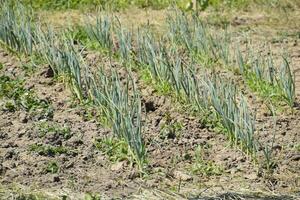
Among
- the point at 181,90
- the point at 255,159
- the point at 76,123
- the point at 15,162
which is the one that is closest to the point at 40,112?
the point at 76,123

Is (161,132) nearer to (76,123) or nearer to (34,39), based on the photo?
(76,123)

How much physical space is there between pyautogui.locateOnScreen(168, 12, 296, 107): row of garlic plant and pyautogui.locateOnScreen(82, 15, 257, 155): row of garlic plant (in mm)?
346

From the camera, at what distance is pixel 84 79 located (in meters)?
4.22

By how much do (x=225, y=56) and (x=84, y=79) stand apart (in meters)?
1.32

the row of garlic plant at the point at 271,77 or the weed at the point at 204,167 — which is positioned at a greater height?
the row of garlic plant at the point at 271,77

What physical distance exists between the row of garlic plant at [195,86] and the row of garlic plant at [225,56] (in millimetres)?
346

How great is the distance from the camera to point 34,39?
494cm

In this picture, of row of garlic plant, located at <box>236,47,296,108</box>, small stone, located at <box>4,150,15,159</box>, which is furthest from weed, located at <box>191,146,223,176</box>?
small stone, located at <box>4,150,15,159</box>

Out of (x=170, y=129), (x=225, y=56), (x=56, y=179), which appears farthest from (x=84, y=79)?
(x=225, y=56)

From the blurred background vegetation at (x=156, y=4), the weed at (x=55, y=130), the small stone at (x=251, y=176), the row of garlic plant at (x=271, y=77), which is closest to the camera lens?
the small stone at (x=251, y=176)

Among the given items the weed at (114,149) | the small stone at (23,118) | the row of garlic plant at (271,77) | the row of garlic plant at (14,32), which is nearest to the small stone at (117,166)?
the weed at (114,149)

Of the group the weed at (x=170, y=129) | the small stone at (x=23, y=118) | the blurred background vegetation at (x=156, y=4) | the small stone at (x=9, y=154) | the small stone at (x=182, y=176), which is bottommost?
the small stone at (x=182, y=176)

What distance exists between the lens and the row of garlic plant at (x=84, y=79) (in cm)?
342

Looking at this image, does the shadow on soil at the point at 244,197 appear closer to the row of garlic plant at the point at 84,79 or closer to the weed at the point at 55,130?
the row of garlic plant at the point at 84,79
